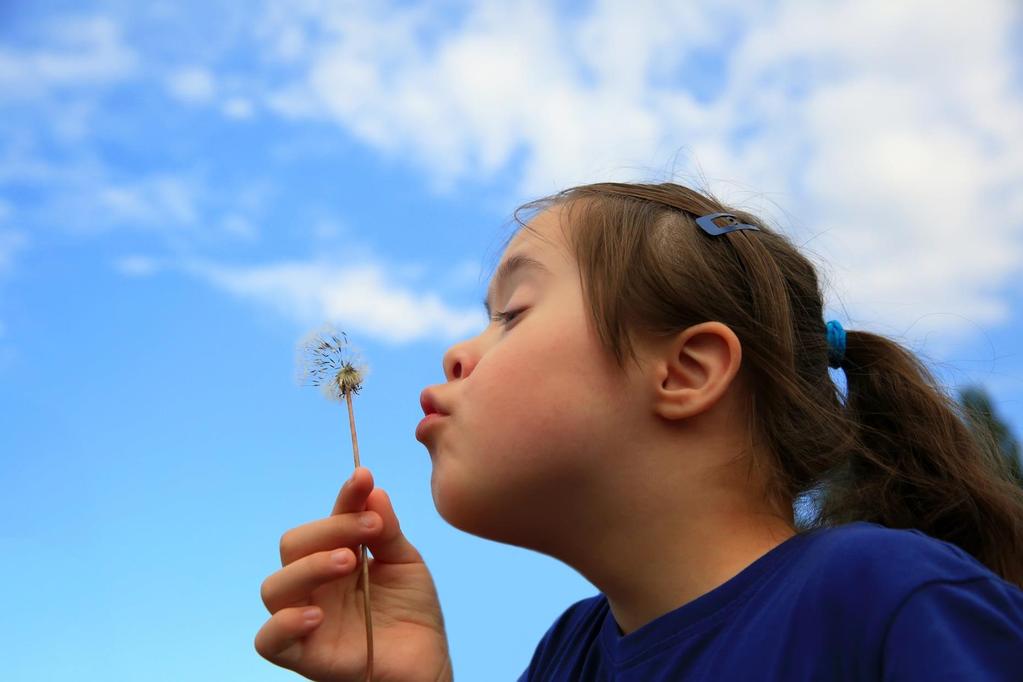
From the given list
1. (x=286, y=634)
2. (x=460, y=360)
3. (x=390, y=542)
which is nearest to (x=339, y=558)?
(x=286, y=634)

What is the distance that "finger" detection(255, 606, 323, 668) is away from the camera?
2168mm

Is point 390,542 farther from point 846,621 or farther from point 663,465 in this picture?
point 846,621

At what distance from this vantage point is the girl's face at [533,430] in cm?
200

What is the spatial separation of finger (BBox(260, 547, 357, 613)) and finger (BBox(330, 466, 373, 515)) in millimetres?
102

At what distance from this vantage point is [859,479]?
240 centimetres

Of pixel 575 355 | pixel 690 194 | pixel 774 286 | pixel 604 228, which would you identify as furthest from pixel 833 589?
pixel 690 194

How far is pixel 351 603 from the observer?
238 centimetres

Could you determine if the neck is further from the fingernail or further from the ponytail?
the fingernail

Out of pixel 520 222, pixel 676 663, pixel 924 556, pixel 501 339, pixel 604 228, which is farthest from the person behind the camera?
pixel 520 222

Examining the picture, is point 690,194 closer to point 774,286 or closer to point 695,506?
point 774,286

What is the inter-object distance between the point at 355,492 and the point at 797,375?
1068 mm

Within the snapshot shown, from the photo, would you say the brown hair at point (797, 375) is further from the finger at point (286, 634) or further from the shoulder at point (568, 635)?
the finger at point (286, 634)

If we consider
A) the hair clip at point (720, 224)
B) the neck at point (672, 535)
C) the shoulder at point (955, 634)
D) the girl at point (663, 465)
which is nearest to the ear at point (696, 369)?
the girl at point (663, 465)

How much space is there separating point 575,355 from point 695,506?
1.32ft
